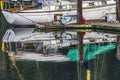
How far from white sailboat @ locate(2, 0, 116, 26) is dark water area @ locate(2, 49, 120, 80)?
73.9 feet

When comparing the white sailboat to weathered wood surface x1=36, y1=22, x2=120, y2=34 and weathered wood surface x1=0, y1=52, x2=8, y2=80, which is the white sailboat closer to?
weathered wood surface x1=36, y1=22, x2=120, y2=34

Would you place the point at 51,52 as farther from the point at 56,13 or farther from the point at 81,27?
the point at 56,13

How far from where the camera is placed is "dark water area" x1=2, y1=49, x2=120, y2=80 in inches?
1214

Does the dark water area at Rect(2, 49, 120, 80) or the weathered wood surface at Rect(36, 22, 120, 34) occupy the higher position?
the weathered wood surface at Rect(36, 22, 120, 34)

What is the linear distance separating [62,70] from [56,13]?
27840 millimetres

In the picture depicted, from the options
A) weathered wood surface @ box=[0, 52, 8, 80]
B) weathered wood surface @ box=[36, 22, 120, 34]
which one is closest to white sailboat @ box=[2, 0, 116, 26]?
weathered wood surface @ box=[36, 22, 120, 34]

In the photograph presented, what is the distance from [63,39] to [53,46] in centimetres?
511

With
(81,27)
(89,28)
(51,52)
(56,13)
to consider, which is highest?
(56,13)

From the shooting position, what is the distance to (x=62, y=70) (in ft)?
109

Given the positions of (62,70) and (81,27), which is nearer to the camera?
(62,70)

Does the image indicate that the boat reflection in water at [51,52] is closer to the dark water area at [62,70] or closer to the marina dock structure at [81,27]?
the dark water area at [62,70]

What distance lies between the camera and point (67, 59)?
124 feet

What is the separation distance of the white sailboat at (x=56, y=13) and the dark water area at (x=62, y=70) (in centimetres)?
2252

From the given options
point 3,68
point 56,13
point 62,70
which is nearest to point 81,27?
point 56,13
